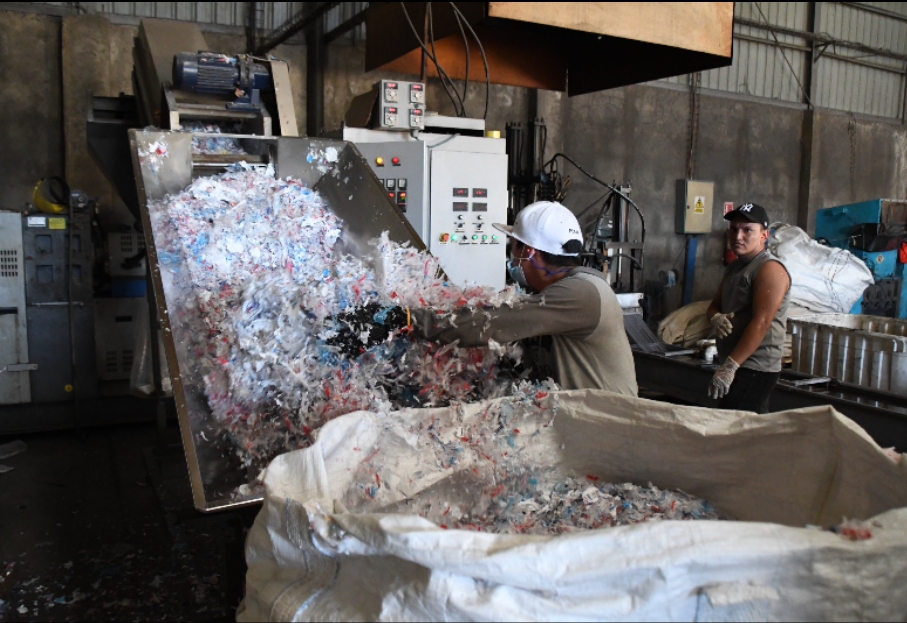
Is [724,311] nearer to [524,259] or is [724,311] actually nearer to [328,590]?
[524,259]

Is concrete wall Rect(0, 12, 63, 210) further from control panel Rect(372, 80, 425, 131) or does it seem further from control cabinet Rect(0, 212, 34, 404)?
control panel Rect(372, 80, 425, 131)

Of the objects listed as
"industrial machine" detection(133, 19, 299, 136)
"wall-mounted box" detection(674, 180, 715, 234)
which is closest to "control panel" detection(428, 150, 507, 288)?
"industrial machine" detection(133, 19, 299, 136)

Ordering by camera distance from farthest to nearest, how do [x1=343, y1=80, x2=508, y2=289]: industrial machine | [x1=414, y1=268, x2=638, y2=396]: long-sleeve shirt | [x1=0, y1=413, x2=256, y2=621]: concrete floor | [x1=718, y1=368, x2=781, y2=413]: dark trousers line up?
1. [x1=343, y1=80, x2=508, y2=289]: industrial machine
2. [x1=718, y1=368, x2=781, y2=413]: dark trousers
3. [x1=0, y1=413, x2=256, y2=621]: concrete floor
4. [x1=414, y1=268, x2=638, y2=396]: long-sleeve shirt

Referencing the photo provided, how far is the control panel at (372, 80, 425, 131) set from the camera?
13.0 ft

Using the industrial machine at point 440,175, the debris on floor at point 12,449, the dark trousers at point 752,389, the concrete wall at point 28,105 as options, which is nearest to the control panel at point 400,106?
the industrial machine at point 440,175

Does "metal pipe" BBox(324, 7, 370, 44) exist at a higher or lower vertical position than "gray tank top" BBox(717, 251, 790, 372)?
higher

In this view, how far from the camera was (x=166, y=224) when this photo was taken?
2.10 meters

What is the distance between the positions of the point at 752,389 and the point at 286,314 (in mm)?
2071

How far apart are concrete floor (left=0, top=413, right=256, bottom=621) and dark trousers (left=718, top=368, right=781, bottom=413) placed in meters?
2.12

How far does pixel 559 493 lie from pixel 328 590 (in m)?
0.59

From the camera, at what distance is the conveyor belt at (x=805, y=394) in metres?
2.92

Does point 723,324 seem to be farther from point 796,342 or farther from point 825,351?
point 796,342

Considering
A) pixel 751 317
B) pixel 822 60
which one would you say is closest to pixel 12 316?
pixel 751 317

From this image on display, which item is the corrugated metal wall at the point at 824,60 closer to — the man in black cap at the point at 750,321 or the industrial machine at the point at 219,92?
the man in black cap at the point at 750,321
